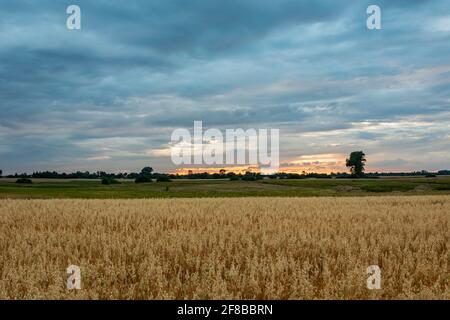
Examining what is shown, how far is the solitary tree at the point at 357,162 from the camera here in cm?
13988

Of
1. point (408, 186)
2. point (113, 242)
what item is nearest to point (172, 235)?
point (113, 242)

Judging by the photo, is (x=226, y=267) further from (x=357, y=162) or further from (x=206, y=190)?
(x=357, y=162)

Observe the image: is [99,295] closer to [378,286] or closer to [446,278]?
[378,286]

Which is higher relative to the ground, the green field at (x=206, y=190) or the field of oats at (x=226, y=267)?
the field of oats at (x=226, y=267)

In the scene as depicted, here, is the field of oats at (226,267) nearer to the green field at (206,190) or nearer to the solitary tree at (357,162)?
the green field at (206,190)

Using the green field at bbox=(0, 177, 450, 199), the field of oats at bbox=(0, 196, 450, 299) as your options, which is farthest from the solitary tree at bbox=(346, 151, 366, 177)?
the field of oats at bbox=(0, 196, 450, 299)

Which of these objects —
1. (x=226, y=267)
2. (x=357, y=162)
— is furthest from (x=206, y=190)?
(x=357, y=162)

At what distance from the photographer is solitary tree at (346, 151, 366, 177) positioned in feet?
459

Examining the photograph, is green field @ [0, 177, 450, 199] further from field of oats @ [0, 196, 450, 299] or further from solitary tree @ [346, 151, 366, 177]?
solitary tree @ [346, 151, 366, 177]

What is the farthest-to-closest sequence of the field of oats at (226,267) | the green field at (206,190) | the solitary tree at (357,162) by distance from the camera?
1. the solitary tree at (357,162)
2. the green field at (206,190)
3. the field of oats at (226,267)

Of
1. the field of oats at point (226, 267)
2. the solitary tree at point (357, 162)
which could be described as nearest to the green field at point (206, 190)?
the field of oats at point (226, 267)

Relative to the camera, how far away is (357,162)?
139875mm
